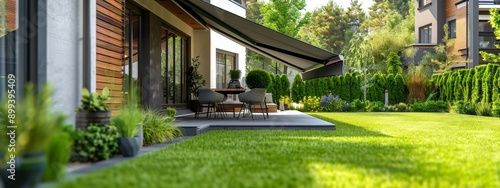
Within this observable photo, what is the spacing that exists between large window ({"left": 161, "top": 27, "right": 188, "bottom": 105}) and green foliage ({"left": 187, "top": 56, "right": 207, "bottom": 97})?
0.75 ft

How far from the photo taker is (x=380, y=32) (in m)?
33.0

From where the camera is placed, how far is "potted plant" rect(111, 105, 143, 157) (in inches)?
210

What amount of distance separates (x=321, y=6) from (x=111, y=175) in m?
41.7

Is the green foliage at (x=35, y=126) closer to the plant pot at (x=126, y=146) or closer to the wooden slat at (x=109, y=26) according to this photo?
the plant pot at (x=126, y=146)

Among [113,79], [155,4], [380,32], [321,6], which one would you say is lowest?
[113,79]

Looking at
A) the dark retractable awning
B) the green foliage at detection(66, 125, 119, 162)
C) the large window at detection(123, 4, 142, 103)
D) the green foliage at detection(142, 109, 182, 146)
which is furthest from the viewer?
the large window at detection(123, 4, 142, 103)

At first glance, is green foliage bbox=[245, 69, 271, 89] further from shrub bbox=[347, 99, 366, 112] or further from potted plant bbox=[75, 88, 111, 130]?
potted plant bbox=[75, 88, 111, 130]

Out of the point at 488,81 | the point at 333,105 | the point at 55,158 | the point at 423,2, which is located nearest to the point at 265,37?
the point at 55,158

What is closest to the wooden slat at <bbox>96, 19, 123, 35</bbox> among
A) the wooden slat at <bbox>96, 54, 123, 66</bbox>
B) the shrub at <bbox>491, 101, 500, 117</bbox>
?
the wooden slat at <bbox>96, 54, 123, 66</bbox>

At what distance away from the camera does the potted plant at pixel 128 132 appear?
5324 mm

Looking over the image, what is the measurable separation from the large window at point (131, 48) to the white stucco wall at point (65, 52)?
2856 mm

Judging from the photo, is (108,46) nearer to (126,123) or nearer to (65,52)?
(65,52)

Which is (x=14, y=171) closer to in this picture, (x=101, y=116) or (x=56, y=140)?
(x=56, y=140)

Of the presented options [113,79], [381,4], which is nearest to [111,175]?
[113,79]
